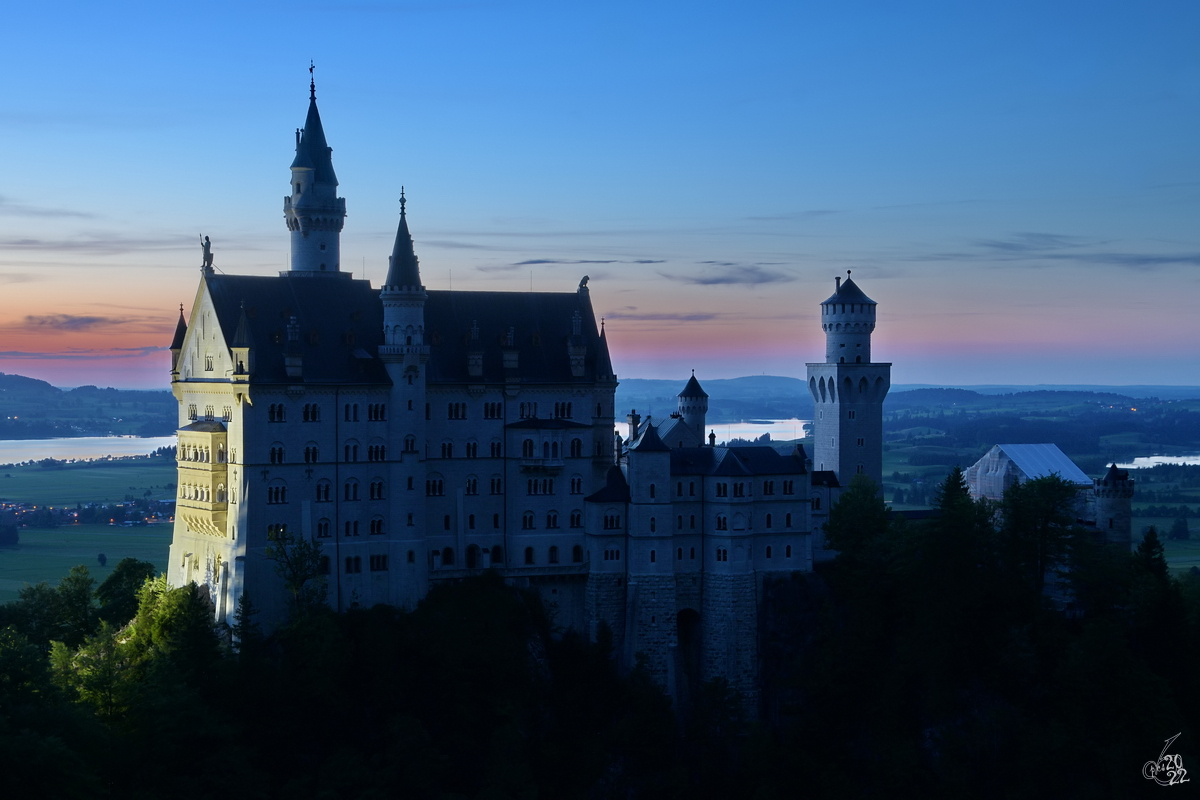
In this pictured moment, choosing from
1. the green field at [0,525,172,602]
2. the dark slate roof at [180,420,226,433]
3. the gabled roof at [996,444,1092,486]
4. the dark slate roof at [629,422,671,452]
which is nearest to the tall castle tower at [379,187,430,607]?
the dark slate roof at [180,420,226,433]

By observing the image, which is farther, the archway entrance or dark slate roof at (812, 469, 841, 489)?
dark slate roof at (812, 469, 841, 489)

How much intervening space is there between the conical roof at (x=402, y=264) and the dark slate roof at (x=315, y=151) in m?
9.95

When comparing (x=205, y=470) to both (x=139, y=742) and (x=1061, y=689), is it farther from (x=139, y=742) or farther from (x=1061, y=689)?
(x=1061, y=689)

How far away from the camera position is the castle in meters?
82.1

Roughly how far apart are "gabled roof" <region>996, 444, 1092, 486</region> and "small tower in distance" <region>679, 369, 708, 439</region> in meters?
→ 24.9

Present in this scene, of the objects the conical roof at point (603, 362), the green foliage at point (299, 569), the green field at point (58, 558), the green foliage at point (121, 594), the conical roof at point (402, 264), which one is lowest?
the green field at point (58, 558)

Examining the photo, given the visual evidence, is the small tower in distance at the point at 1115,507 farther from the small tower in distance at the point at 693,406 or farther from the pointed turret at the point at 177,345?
the pointed turret at the point at 177,345

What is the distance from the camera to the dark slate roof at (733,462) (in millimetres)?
88312

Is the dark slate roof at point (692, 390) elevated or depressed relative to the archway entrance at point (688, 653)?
elevated

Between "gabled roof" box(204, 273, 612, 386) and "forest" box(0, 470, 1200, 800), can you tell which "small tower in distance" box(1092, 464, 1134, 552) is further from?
"gabled roof" box(204, 273, 612, 386)

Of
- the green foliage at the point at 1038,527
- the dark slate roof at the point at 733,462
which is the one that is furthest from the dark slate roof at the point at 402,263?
the green foliage at the point at 1038,527

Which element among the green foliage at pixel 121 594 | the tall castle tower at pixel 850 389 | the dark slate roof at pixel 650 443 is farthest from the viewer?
the tall castle tower at pixel 850 389

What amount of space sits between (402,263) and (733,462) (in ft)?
79.3

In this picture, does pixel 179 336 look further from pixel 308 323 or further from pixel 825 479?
pixel 825 479
